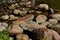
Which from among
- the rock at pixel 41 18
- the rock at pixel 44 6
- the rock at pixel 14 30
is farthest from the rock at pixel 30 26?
the rock at pixel 44 6


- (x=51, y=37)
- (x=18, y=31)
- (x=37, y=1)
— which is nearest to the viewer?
(x=51, y=37)

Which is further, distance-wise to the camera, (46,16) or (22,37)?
(46,16)

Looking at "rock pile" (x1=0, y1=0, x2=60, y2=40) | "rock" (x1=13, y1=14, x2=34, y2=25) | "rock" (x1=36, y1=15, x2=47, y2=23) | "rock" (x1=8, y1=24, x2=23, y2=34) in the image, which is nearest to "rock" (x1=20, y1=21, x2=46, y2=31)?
"rock pile" (x1=0, y1=0, x2=60, y2=40)

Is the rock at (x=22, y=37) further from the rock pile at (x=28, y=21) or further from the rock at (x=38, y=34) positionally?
the rock at (x=38, y=34)

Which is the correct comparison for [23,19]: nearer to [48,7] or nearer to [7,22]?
[7,22]

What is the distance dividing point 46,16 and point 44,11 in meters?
0.53

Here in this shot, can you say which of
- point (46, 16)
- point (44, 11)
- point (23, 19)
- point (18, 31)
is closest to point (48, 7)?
point (44, 11)

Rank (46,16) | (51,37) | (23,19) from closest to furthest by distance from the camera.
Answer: (51,37) < (23,19) < (46,16)

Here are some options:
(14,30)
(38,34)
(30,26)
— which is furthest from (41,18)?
(38,34)

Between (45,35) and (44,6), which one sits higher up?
(45,35)

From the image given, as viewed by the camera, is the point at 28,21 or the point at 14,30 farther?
the point at 28,21

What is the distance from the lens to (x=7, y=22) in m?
6.47

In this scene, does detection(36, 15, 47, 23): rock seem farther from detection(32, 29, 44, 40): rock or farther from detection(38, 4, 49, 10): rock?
detection(32, 29, 44, 40): rock

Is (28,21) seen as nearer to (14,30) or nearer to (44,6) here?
(14,30)
